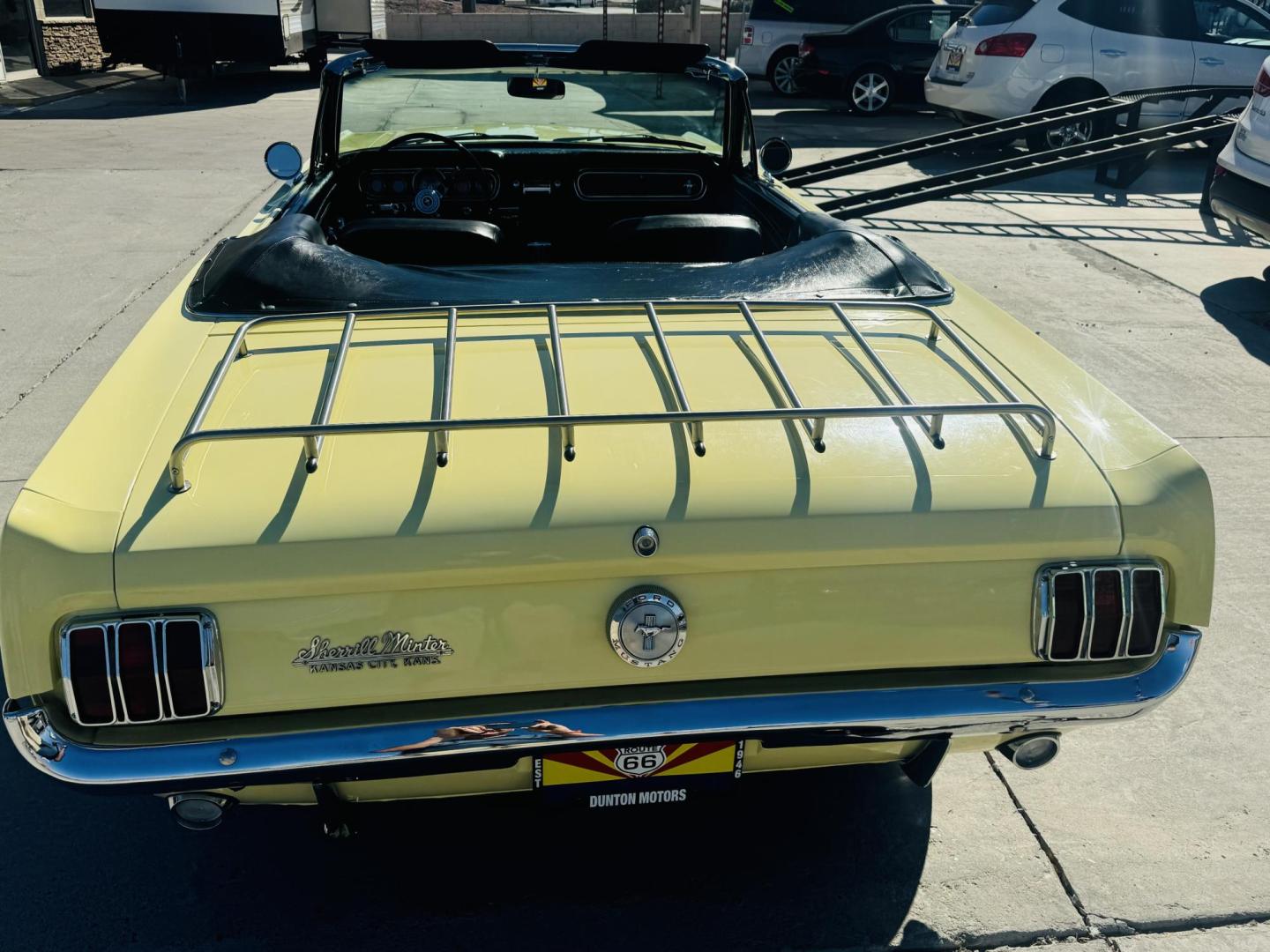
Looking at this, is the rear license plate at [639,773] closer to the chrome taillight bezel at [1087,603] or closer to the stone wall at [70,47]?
the chrome taillight bezel at [1087,603]

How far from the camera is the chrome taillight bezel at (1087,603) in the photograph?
2.07 meters

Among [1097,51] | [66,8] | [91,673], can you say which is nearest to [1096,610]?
[91,673]

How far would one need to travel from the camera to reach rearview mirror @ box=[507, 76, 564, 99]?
397cm

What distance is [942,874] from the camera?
258 centimetres

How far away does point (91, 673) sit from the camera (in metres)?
1.90

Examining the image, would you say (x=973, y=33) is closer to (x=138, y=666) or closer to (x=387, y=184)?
(x=387, y=184)

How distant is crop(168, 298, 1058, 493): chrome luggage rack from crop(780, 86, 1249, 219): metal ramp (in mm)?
5107

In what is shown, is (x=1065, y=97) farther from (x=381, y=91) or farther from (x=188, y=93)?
(x=188, y=93)

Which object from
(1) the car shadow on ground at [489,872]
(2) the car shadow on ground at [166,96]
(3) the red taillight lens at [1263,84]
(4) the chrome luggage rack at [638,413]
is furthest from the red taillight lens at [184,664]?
(2) the car shadow on ground at [166,96]

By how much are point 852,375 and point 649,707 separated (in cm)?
91

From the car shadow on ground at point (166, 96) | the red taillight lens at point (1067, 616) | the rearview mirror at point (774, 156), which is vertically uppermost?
the rearview mirror at point (774, 156)

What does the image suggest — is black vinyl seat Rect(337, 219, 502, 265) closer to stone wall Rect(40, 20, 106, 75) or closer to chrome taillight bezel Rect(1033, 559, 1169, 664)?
chrome taillight bezel Rect(1033, 559, 1169, 664)

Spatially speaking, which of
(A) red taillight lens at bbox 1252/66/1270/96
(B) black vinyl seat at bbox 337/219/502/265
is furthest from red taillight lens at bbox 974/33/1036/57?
(B) black vinyl seat at bbox 337/219/502/265

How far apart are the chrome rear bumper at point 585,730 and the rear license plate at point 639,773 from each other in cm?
9
